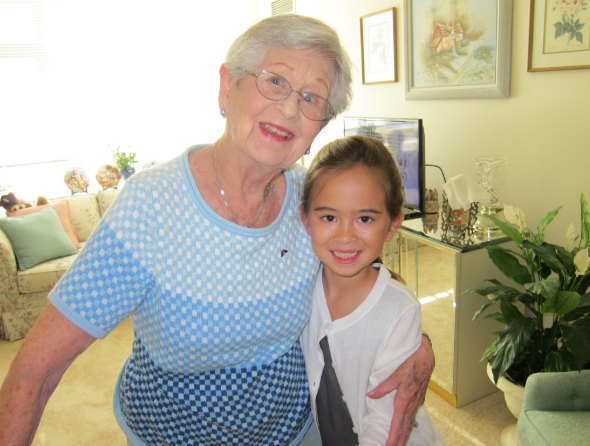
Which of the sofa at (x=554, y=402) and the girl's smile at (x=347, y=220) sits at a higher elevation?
the girl's smile at (x=347, y=220)

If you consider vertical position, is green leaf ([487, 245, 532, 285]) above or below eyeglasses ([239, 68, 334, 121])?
below

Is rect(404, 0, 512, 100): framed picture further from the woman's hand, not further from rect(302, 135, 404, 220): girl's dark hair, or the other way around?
the woman's hand

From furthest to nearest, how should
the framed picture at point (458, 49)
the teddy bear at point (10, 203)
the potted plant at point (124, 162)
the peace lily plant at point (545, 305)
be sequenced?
the potted plant at point (124, 162) < the teddy bear at point (10, 203) < the framed picture at point (458, 49) < the peace lily plant at point (545, 305)

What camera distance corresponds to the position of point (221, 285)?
935 mm

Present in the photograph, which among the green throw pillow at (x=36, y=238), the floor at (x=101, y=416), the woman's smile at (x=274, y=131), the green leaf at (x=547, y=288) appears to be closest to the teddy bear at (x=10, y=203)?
the green throw pillow at (x=36, y=238)

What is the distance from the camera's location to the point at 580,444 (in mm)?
1597

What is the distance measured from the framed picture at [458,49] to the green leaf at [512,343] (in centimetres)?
123

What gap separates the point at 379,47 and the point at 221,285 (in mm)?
3032

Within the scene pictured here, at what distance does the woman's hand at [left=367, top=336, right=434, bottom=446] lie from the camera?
102cm

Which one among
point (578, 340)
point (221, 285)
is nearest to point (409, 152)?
point (578, 340)

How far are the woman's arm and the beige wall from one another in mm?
2248

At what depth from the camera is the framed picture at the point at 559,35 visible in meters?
2.06

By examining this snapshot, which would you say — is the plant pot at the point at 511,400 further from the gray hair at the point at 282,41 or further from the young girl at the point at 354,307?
the gray hair at the point at 282,41

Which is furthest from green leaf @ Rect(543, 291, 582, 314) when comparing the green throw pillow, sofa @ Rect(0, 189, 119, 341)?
the green throw pillow
